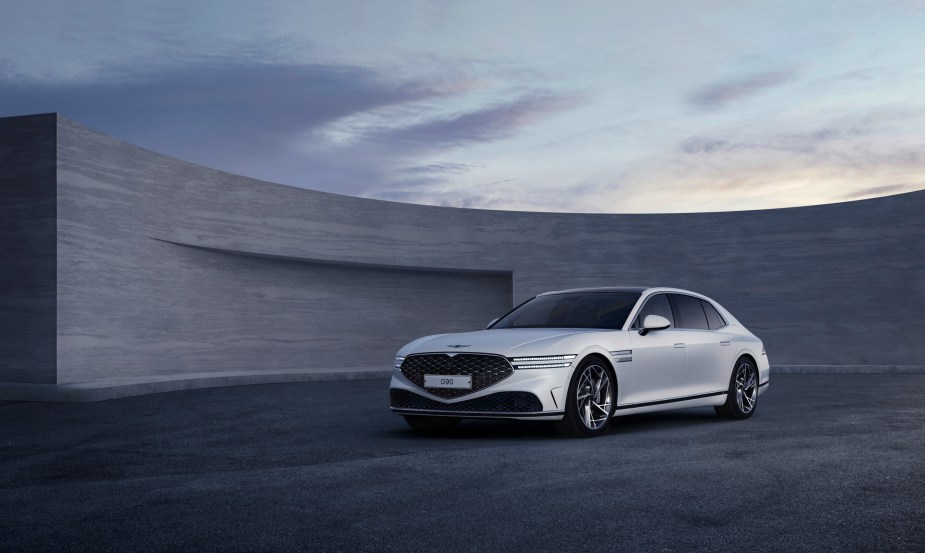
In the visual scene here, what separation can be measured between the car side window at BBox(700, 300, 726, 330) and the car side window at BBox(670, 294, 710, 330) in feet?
0.28

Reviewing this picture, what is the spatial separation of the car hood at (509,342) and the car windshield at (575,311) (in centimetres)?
40

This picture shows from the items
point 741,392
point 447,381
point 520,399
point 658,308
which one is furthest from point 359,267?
point 520,399

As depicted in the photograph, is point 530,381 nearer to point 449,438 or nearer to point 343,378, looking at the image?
point 449,438

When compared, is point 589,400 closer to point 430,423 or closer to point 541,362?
point 541,362

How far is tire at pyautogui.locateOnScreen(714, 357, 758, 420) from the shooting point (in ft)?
35.6

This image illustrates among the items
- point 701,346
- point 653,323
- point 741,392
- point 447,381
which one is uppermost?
point 653,323

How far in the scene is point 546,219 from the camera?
26.1 metres

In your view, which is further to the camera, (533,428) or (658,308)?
(658,308)

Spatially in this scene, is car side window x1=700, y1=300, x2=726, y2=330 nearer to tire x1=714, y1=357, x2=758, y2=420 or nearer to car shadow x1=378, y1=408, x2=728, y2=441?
tire x1=714, y1=357, x2=758, y2=420

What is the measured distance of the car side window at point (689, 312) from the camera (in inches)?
419

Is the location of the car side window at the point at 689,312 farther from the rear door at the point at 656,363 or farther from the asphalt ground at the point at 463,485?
the asphalt ground at the point at 463,485

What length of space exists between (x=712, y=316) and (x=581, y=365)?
125 inches

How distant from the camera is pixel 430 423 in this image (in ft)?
30.8

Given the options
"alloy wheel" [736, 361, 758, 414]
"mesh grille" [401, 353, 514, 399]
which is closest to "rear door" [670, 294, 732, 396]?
"alloy wheel" [736, 361, 758, 414]
